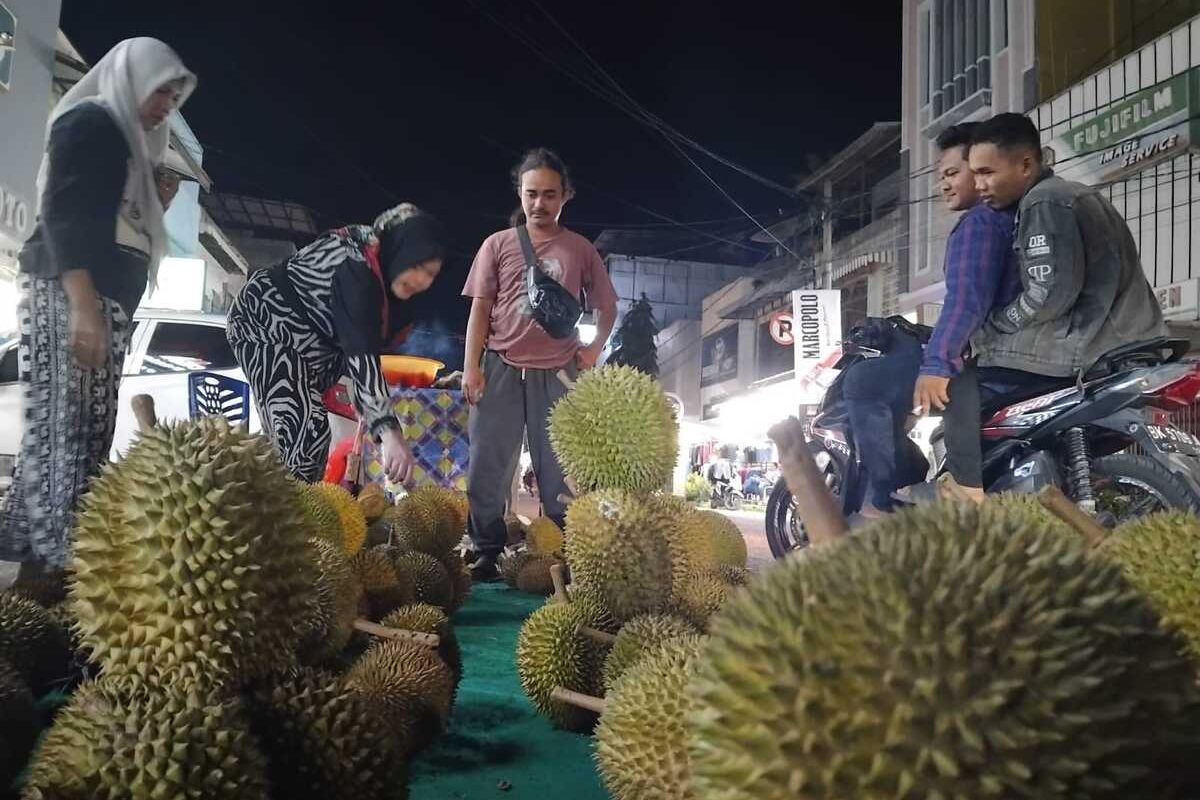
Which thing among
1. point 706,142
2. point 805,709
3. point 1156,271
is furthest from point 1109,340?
point 706,142

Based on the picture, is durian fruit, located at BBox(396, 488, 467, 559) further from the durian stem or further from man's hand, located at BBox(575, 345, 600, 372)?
the durian stem

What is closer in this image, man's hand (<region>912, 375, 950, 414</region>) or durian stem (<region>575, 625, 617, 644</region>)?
durian stem (<region>575, 625, 617, 644</region>)

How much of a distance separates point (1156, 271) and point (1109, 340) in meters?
7.65

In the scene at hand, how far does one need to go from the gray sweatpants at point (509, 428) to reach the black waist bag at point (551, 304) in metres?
0.22

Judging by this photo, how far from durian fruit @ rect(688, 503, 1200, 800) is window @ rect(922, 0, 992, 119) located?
1175 centimetres

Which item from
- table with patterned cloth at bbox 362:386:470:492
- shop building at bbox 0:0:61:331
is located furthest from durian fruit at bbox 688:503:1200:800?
table with patterned cloth at bbox 362:386:470:492

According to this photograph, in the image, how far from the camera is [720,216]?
19.9 metres

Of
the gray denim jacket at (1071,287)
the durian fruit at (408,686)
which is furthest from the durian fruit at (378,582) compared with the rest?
the gray denim jacket at (1071,287)

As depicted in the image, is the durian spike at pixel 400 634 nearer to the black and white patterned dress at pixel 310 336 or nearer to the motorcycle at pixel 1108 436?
the black and white patterned dress at pixel 310 336

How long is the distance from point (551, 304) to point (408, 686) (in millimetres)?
2083

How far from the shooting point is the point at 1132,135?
8344mm

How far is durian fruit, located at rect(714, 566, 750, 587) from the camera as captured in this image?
6.72ft

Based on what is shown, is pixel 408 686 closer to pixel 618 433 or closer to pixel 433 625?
pixel 433 625

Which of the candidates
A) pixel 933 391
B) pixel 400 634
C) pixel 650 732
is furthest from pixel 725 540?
pixel 650 732
